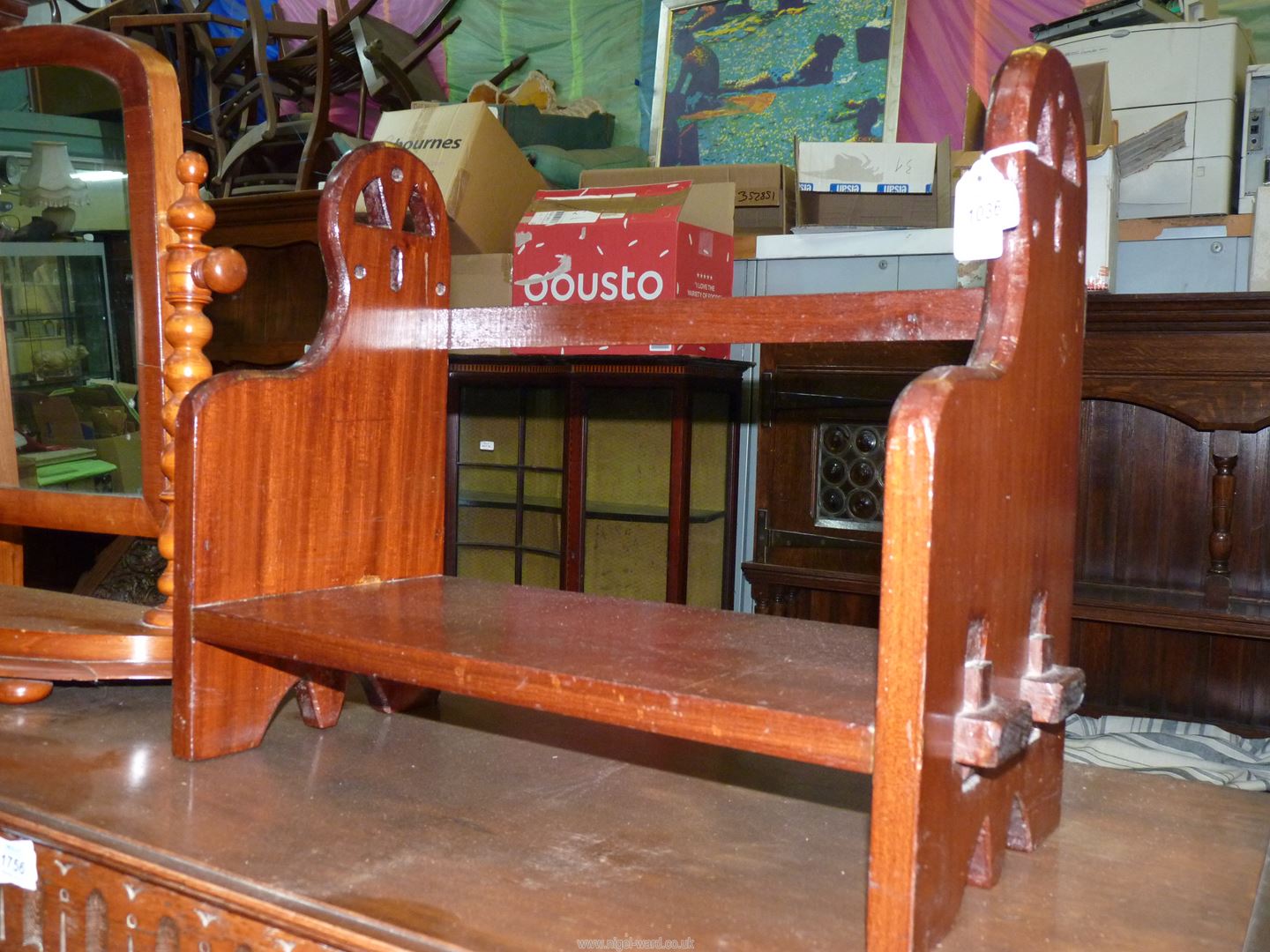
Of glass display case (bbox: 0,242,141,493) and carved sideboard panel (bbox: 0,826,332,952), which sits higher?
glass display case (bbox: 0,242,141,493)

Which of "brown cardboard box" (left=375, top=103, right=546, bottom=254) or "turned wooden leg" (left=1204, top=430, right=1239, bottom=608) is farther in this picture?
"brown cardboard box" (left=375, top=103, right=546, bottom=254)

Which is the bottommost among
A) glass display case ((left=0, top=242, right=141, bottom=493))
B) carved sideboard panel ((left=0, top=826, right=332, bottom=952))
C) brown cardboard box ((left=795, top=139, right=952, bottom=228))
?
carved sideboard panel ((left=0, top=826, right=332, bottom=952))

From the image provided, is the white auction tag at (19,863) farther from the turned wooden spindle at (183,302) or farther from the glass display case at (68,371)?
the glass display case at (68,371)

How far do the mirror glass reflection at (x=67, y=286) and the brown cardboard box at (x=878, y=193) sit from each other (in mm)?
2044

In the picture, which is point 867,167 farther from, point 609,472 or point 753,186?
point 609,472

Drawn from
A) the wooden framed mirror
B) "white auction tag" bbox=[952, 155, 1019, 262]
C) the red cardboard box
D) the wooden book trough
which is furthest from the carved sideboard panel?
the red cardboard box

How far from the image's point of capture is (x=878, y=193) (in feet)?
9.79

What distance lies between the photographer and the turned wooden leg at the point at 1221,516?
2467 millimetres

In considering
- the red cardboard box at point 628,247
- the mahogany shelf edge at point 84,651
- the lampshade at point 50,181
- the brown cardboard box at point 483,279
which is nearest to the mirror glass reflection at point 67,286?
the lampshade at point 50,181

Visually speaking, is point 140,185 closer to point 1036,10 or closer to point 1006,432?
point 1006,432

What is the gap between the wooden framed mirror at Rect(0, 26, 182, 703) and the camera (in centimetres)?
120

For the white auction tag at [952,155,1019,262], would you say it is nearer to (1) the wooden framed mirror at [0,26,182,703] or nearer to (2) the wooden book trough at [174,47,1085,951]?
(2) the wooden book trough at [174,47,1085,951]

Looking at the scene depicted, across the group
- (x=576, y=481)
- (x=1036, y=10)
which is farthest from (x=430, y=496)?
(x=1036, y=10)

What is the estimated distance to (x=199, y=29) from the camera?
454cm
